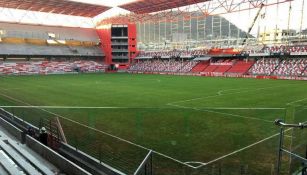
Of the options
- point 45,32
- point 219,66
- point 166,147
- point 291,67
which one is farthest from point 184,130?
point 45,32

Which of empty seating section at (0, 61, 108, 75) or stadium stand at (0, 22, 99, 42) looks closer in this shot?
empty seating section at (0, 61, 108, 75)

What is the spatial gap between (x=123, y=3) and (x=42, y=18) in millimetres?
29270

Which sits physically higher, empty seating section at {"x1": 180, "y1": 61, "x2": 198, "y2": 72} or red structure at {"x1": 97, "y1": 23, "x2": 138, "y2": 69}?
red structure at {"x1": 97, "y1": 23, "x2": 138, "y2": 69}

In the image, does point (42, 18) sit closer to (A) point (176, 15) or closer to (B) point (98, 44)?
(B) point (98, 44)

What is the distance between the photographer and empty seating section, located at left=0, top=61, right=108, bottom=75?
74.1m

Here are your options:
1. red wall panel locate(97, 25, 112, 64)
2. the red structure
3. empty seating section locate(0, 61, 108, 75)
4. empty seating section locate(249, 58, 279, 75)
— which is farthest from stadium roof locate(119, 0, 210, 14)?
empty seating section locate(0, 61, 108, 75)

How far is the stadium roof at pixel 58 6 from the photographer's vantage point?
7200 centimetres

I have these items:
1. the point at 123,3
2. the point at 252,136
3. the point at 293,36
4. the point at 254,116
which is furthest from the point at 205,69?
the point at 252,136

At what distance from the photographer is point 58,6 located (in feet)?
254

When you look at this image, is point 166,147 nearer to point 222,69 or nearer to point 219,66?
point 222,69

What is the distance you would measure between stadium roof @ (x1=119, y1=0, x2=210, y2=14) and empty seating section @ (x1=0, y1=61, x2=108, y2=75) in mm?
22276

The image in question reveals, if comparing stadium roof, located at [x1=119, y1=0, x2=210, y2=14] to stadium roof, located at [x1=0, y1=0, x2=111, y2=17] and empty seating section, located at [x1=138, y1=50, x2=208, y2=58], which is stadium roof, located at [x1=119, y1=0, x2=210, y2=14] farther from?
empty seating section, located at [x1=138, y1=50, x2=208, y2=58]

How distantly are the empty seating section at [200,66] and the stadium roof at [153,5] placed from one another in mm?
15221

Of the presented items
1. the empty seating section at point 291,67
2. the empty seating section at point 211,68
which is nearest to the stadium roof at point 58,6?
the empty seating section at point 211,68
